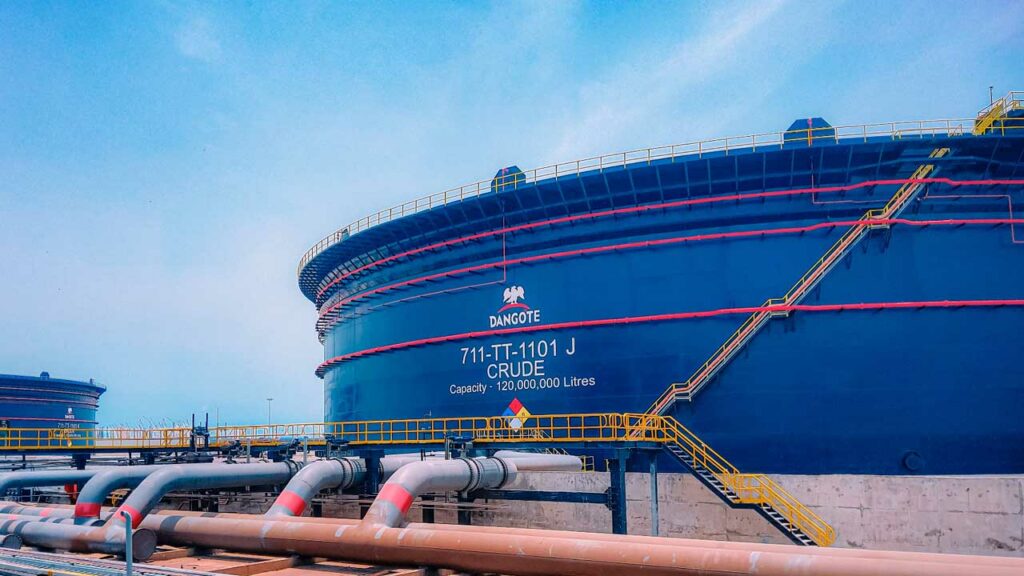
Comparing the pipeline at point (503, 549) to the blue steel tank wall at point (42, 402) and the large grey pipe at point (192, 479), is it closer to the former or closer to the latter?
the large grey pipe at point (192, 479)

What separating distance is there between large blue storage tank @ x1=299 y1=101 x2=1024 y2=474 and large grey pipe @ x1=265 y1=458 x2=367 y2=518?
314 inches

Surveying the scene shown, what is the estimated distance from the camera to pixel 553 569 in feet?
41.0

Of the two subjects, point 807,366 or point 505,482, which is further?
point 807,366

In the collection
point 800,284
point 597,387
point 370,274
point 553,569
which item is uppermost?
point 370,274

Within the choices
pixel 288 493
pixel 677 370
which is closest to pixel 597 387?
pixel 677 370

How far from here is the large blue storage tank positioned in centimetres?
2500

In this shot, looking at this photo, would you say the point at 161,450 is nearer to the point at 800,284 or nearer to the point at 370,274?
the point at 370,274

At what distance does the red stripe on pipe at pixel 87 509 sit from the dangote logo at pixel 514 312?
51.5 feet

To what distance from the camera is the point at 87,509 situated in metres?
18.9

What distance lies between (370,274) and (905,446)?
2383 cm

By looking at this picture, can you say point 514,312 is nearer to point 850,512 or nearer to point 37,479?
point 850,512

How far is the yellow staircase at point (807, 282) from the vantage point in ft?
85.8

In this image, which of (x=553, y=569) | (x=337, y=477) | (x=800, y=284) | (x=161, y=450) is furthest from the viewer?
(x=161, y=450)

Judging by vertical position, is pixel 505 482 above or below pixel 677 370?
below
